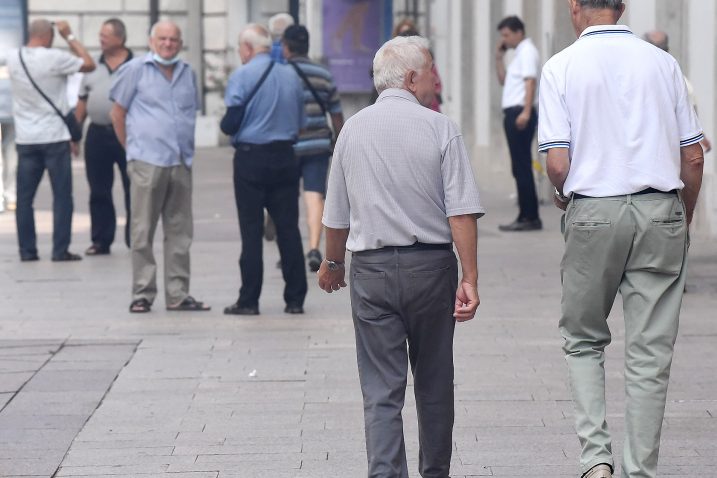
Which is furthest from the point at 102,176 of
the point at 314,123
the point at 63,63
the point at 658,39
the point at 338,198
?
the point at 338,198

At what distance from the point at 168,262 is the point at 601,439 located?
504 centimetres

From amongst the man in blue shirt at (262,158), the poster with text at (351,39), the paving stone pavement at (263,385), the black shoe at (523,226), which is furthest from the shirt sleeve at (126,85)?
the poster with text at (351,39)

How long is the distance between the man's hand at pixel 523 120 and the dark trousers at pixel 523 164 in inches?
2.2

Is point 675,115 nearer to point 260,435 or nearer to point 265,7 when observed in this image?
point 260,435

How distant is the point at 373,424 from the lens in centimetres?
523

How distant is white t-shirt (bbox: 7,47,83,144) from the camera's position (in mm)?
12727

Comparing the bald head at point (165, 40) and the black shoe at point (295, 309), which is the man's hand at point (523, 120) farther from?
the bald head at point (165, 40)

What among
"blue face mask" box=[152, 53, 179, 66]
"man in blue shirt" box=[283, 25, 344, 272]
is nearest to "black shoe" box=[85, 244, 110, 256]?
"man in blue shirt" box=[283, 25, 344, 272]

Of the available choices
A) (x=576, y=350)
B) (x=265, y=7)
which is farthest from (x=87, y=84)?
(x=265, y=7)

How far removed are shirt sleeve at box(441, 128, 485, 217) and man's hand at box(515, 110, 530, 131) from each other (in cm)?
932

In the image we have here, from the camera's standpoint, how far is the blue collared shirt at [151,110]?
973 cm

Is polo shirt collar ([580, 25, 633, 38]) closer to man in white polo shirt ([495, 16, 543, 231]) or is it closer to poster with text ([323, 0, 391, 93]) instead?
man in white polo shirt ([495, 16, 543, 231])

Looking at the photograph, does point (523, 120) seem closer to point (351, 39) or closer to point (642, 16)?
point (642, 16)

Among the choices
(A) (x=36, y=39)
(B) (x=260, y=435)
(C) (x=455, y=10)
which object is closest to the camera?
(B) (x=260, y=435)
